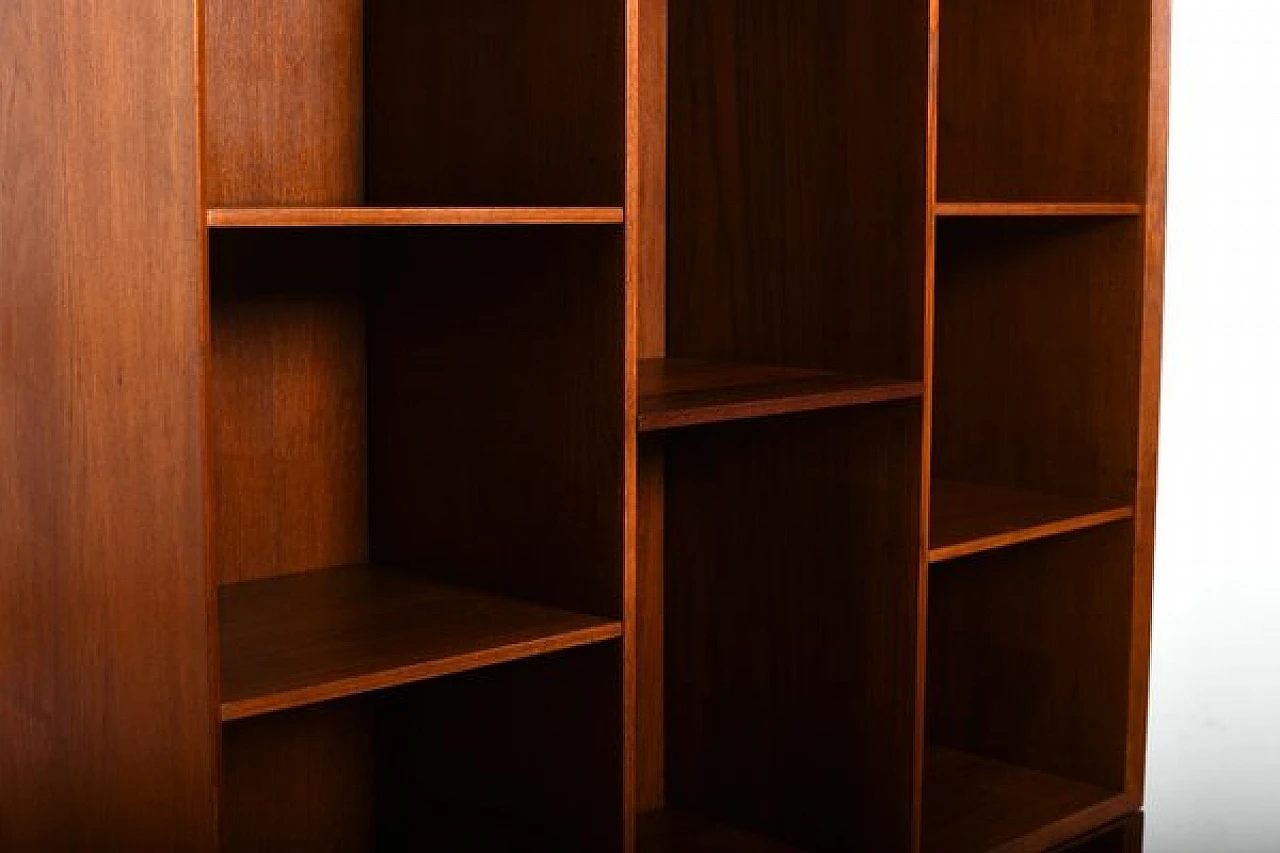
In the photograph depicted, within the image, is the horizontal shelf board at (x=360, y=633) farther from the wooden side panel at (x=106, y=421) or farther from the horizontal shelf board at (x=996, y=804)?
the horizontal shelf board at (x=996, y=804)

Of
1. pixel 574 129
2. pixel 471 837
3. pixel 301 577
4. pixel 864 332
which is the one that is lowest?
pixel 471 837

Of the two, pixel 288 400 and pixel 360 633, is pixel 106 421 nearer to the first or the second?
pixel 360 633

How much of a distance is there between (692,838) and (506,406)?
902 millimetres

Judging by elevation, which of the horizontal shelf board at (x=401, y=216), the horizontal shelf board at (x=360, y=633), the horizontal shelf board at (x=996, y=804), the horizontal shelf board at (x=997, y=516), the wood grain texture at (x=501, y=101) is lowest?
the horizontal shelf board at (x=996, y=804)

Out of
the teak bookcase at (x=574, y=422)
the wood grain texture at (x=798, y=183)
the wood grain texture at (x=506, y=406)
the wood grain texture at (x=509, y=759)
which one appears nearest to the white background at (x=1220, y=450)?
the teak bookcase at (x=574, y=422)

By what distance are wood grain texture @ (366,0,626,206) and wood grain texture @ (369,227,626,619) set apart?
6cm

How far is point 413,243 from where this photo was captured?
2.24 m

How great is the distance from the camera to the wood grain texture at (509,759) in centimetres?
213

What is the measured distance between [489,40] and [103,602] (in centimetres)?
81

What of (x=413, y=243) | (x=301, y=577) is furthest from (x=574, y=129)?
(x=301, y=577)

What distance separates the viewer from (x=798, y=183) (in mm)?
2564

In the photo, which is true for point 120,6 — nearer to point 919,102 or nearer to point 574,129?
point 574,129

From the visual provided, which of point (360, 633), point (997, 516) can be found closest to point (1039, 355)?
point (997, 516)

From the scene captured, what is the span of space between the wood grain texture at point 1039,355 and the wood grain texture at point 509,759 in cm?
116
